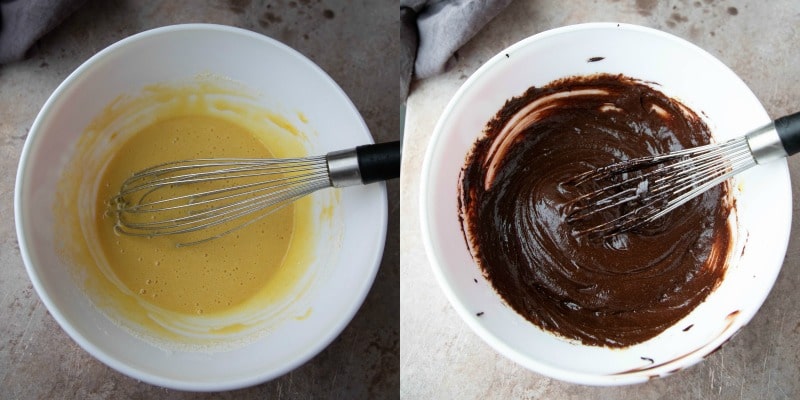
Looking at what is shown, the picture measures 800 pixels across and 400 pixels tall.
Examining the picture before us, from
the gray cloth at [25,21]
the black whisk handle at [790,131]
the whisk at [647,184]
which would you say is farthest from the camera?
the gray cloth at [25,21]

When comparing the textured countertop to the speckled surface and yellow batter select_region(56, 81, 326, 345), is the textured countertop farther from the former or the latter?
A: yellow batter select_region(56, 81, 326, 345)

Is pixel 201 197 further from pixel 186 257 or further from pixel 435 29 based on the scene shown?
pixel 435 29

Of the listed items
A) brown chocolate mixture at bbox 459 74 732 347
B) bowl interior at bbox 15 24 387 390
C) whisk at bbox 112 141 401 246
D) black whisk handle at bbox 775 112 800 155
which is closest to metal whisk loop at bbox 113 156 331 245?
whisk at bbox 112 141 401 246

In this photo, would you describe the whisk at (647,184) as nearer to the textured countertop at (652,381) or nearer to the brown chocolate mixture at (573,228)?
the brown chocolate mixture at (573,228)

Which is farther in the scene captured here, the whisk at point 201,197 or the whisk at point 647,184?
the whisk at point 201,197

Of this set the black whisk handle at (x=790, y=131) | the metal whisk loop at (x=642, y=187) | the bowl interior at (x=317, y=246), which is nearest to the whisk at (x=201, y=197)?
the bowl interior at (x=317, y=246)

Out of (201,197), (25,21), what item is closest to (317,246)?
(201,197)

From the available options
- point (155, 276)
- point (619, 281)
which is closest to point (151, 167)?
point (155, 276)

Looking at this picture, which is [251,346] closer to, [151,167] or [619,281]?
[151,167]
